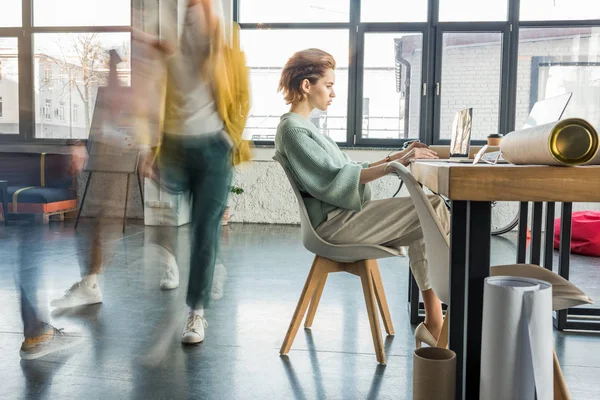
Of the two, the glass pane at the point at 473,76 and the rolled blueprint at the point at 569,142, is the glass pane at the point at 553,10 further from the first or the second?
the rolled blueprint at the point at 569,142

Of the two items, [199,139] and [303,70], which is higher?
[303,70]

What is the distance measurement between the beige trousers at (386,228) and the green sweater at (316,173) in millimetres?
36

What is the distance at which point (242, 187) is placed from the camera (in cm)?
626

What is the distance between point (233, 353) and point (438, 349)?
1.13 meters

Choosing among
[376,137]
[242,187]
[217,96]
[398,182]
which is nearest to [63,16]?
[242,187]

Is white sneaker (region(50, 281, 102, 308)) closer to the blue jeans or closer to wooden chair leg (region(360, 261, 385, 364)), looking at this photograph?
the blue jeans

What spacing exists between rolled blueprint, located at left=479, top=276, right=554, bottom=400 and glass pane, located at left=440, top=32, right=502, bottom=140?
5.26 metres

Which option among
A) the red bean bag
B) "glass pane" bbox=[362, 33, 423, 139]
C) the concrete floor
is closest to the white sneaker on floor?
the concrete floor

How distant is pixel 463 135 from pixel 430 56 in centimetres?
380

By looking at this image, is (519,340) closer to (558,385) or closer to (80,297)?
(558,385)

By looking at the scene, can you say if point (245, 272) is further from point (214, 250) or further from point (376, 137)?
point (376, 137)

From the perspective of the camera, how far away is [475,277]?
1084 mm

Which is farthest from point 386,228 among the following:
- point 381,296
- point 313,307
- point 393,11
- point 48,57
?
point 48,57

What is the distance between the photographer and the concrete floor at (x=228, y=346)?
1786 mm
